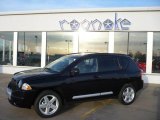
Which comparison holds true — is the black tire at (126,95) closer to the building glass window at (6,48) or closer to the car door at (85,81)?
the car door at (85,81)

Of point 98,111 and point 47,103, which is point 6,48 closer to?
point 98,111

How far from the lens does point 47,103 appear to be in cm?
753

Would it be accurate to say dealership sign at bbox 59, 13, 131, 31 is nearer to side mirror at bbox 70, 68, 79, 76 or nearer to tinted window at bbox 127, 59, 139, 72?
tinted window at bbox 127, 59, 139, 72

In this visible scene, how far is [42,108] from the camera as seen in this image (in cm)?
752

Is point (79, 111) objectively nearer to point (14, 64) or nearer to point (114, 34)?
point (114, 34)

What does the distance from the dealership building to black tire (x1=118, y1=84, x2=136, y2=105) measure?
6.68 m

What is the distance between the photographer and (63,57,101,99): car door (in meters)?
7.96

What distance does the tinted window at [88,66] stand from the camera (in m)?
8.26

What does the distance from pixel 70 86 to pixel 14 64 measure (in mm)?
11650

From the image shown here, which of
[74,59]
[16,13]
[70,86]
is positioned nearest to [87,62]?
[74,59]

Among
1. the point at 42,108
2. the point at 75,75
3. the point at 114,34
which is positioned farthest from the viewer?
the point at 114,34

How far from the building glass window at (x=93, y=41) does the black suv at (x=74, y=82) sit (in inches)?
278

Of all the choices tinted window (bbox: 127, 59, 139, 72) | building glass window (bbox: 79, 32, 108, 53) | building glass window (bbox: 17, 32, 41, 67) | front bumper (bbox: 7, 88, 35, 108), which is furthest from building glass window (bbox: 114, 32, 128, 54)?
front bumper (bbox: 7, 88, 35, 108)

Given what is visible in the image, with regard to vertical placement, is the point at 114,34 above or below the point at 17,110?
above
